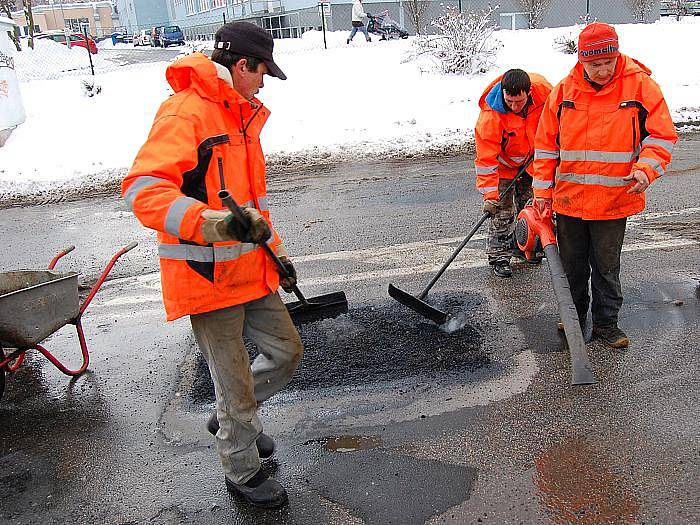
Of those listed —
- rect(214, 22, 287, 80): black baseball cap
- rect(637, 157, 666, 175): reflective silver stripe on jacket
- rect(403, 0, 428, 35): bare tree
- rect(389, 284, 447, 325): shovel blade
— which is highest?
rect(403, 0, 428, 35): bare tree

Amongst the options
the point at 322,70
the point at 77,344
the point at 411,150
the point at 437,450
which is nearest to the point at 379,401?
the point at 437,450

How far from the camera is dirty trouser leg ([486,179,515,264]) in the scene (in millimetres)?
5551

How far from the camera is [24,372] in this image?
14.5ft

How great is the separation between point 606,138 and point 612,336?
130 centimetres

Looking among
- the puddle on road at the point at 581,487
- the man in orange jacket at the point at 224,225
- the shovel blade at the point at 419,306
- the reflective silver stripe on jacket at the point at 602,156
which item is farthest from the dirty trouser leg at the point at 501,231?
the man in orange jacket at the point at 224,225

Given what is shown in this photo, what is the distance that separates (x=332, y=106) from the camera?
14094 millimetres

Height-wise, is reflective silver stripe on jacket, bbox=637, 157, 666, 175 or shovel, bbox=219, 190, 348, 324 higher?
reflective silver stripe on jacket, bbox=637, 157, 666, 175

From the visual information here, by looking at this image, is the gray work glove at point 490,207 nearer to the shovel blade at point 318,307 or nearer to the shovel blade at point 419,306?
the shovel blade at point 419,306

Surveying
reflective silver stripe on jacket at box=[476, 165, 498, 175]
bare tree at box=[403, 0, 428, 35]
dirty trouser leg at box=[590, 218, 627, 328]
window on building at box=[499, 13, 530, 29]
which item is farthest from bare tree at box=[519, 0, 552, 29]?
dirty trouser leg at box=[590, 218, 627, 328]

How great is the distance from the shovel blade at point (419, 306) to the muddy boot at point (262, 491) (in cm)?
193

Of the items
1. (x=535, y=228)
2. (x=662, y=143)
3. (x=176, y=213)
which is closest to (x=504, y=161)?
(x=535, y=228)

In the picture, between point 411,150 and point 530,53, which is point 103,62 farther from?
point 411,150

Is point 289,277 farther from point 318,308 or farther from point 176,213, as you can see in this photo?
point 318,308

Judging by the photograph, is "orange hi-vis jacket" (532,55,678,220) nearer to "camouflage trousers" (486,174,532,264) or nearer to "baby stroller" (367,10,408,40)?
"camouflage trousers" (486,174,532,264)
